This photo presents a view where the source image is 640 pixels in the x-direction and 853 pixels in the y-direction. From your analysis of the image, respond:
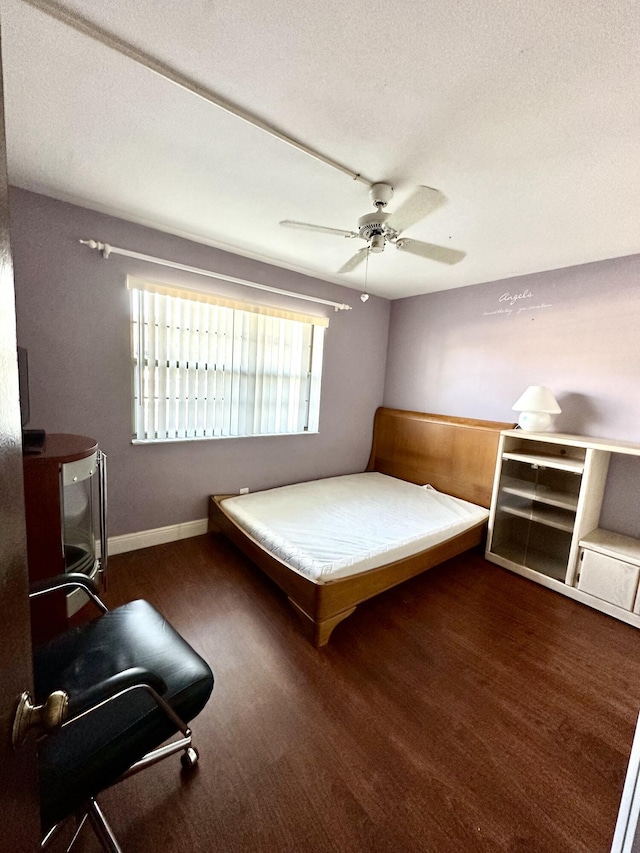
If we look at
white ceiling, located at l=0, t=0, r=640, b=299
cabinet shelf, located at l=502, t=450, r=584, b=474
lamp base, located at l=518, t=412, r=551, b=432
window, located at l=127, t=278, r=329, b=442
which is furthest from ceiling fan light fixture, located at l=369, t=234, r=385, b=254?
cabinet shelf, located at l=502, t=450, r=584, b=474

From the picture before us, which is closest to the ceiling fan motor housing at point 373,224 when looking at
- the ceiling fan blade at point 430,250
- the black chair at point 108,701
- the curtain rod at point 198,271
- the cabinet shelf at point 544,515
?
the ceiling fan blade at point 430,250

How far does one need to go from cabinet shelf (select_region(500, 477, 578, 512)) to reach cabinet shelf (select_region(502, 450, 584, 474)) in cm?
20

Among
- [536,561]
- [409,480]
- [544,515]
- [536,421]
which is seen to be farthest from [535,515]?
[409,480]

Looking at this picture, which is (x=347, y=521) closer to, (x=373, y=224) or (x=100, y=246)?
(x=373, y=224)

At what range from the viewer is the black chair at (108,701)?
35.2 inches

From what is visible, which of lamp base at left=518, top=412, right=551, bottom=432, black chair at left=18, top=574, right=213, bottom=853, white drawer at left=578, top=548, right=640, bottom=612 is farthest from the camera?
lamp base at left=518, top=412, right=551, bottom=432

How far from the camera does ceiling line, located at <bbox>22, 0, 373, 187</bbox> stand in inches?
41.2

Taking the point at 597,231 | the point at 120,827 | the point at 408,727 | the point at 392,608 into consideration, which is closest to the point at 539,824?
the point at 408,727

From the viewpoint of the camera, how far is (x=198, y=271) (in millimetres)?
2686

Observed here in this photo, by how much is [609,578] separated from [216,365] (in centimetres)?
318

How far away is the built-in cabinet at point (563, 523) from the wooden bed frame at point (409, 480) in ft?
0.61

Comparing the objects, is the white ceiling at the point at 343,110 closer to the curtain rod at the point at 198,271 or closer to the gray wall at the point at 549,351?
the curtain rod at the point at 198,271

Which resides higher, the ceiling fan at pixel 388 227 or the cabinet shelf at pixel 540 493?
the ceiling fan at pixel 388 227

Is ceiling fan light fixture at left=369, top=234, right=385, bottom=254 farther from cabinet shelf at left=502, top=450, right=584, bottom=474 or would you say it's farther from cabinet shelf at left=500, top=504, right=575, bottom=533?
cabinet shelf at left=500, top=504, right=575, bottom=533
